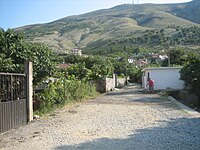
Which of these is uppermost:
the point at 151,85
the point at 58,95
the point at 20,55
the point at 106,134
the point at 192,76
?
the point at 20,55

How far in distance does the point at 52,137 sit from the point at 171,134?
3.74m

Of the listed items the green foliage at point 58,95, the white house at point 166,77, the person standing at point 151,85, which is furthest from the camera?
the white house at point 166,77

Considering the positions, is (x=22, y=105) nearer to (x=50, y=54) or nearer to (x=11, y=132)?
(x=11, y=132)

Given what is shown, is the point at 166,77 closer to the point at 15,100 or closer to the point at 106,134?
the point at 15,100

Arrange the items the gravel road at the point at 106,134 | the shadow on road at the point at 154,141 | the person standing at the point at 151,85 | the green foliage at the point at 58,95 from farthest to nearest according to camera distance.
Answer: the person standing at the point at 151,85 < the green foliage at the point at 58,95 < the gravel road at the point at 106,134 < the shadow on road at the point at 154,141

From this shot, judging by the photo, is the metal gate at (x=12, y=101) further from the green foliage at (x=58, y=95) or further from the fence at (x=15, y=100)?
the green foliage at (x=58, y=95)

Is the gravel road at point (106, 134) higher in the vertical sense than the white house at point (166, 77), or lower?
lower

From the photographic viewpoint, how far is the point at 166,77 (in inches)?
1533

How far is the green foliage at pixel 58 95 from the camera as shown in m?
19.0

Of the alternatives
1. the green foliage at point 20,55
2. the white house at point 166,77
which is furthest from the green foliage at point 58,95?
the white house at point 166,77

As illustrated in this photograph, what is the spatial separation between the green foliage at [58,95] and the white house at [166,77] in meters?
13.4

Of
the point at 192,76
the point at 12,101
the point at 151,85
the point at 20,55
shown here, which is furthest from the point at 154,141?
the point at 151,85

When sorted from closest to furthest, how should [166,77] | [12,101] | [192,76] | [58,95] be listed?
[12,101]
[58,95]
[192,76]
[166,77]

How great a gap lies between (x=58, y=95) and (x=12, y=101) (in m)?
8.68
